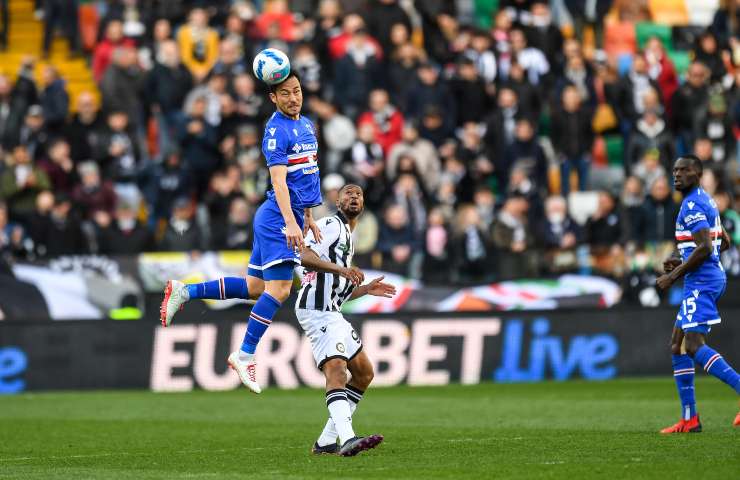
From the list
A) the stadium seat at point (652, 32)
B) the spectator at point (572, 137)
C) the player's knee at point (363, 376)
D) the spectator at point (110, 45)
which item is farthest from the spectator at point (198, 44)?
the player's knee at point (363, 376)

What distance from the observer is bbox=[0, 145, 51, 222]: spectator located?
984 inches

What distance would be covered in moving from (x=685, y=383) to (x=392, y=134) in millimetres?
12799

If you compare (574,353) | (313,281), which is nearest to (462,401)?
(574,353)

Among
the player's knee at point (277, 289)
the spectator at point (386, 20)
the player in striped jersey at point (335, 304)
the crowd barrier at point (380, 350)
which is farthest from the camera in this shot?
the spectator at point (386, 20)

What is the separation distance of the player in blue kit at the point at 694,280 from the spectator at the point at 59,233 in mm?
12383

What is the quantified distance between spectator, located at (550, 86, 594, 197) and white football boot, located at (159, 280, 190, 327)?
13.3 metres

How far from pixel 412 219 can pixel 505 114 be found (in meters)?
3.12

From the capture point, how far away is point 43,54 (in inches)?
1185

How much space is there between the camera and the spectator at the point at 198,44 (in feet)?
91.1

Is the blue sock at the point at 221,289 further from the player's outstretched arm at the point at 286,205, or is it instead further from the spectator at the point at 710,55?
the spectator at the point at 710,55

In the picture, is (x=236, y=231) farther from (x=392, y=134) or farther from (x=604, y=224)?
(x=604, y=224)

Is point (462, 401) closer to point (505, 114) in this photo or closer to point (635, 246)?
point (635, 246)

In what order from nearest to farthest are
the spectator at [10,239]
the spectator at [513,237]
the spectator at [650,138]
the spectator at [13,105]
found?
the spectator at [513,237] → the spectator at [10,239] → the spectator at [650,138] → the spectator at [13,105]

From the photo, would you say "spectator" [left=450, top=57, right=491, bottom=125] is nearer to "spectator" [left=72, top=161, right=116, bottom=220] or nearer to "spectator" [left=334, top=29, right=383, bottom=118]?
"spectator" [left=334, top=29, right=383, bottom=118]
